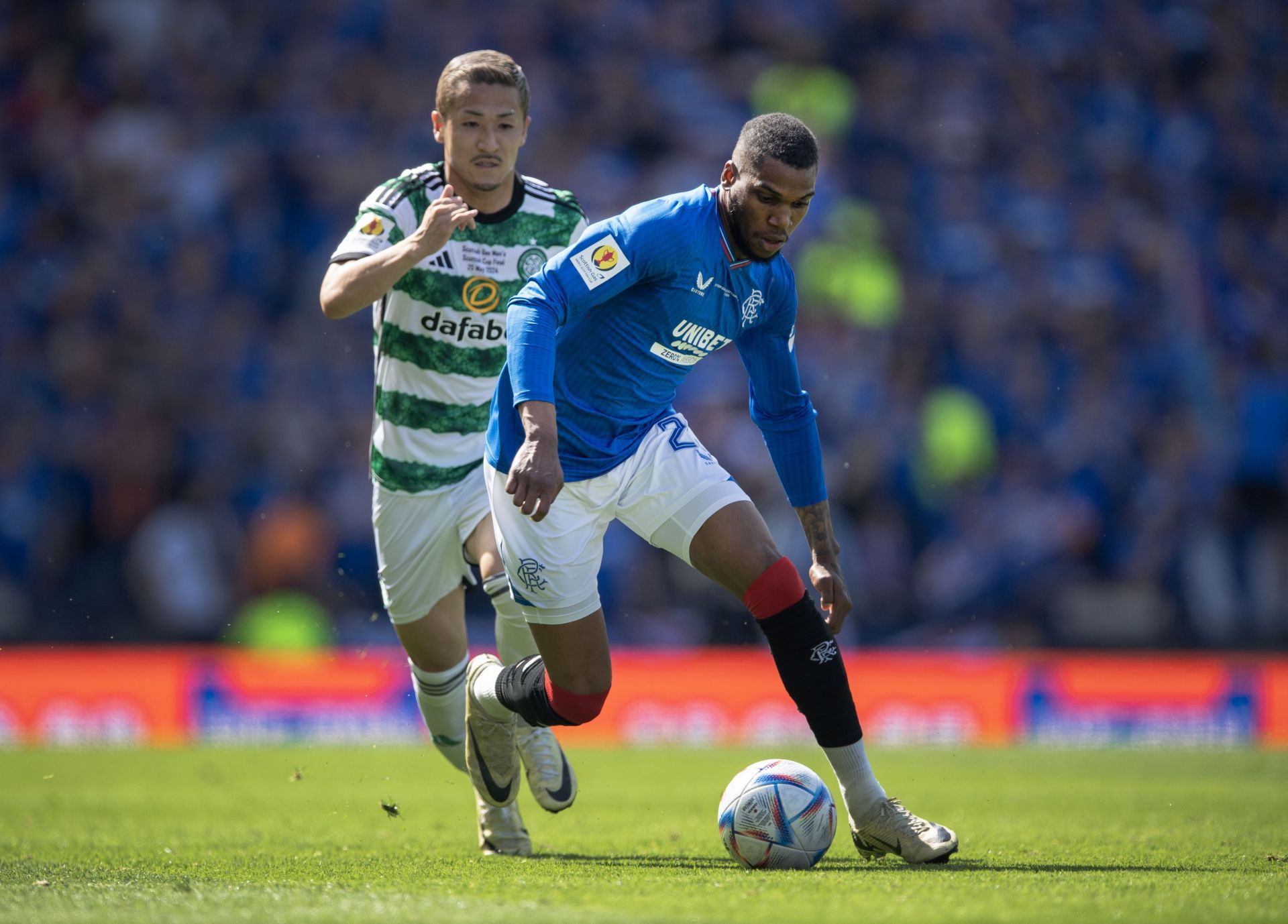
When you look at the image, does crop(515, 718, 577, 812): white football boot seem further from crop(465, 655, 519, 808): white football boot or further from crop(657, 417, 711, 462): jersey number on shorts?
crop(657, 417, 711, 462): jersey number on shorts

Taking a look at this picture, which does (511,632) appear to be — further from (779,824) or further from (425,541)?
(779,824)

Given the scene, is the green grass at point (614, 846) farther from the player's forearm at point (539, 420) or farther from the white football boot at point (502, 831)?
the player's forearm at point (539, 420)

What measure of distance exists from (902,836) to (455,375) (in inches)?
101

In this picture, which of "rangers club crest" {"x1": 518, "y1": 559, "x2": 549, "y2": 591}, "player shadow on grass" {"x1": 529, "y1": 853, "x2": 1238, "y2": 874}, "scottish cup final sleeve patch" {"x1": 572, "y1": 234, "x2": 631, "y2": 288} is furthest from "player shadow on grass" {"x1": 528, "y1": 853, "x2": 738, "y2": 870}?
"scottish cup final sleeve patch" {"x1": 572, "y1": 234, "x2": 631, "y2": 288}

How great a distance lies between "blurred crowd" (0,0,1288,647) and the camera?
1294cm

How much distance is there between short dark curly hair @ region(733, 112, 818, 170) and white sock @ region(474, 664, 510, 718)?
7.01 feet

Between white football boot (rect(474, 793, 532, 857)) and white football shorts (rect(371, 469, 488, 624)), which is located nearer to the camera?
white football boot (rect(474, 793, 532, 857))

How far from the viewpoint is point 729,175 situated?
16.8 feet

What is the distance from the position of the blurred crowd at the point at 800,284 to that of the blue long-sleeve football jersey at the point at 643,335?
7076 mm

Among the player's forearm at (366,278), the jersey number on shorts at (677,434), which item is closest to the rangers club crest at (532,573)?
the jersey number on shorts at (677,434)

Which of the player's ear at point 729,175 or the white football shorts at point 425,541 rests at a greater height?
the player's ear at point 729,175

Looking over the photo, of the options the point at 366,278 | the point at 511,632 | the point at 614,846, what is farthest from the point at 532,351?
the point at 614,846

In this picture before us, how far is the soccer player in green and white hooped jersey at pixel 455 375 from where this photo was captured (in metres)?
5.84

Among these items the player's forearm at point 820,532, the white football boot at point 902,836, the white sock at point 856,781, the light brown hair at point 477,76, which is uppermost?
the light brown hair at point 477,76
